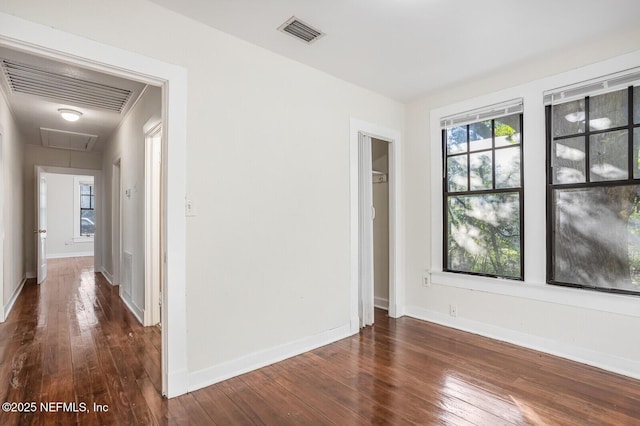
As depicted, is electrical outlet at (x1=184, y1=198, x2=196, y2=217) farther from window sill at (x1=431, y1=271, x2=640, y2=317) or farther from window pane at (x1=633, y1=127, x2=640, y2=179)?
window pane at (x1=633, y1=127, x2=640, y2=179)

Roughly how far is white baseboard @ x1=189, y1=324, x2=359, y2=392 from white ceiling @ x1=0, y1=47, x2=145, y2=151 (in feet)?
9.48

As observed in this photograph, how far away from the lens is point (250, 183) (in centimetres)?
270

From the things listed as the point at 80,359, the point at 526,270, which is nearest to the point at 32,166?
the point at 80,359

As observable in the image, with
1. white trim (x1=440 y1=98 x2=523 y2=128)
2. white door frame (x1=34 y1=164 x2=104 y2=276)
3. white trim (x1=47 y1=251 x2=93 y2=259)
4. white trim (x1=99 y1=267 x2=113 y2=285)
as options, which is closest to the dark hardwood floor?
white trim (x1=440 y1=98 x2=523 y2=128)

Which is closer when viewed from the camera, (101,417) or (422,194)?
(101,417)

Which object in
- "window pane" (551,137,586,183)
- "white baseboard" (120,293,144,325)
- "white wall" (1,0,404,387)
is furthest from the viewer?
"white baseboard" (120,293,144,325)

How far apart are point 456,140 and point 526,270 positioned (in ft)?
5.16

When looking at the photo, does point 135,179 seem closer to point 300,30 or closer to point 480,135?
point 300,30

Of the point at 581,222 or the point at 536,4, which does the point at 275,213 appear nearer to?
the point at 536,4

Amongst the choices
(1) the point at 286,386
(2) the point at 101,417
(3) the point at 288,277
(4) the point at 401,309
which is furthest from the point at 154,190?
(4) the point at 401,309

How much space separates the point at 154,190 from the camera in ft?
12.1

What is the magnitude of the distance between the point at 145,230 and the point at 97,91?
1.63 meters

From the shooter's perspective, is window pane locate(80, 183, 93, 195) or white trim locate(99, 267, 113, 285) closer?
white trim locate(99, 267, 113, 285)

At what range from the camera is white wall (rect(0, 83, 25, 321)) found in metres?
4.05
